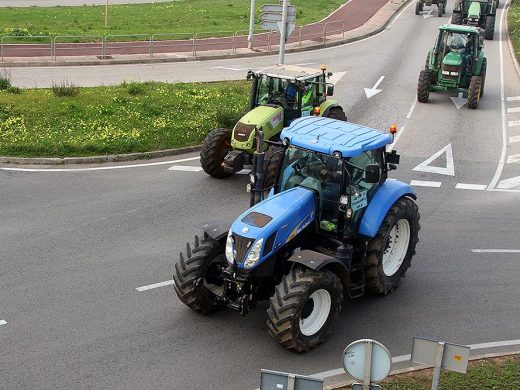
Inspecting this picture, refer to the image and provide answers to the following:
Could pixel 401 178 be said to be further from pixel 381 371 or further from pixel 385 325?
pixel 381 371

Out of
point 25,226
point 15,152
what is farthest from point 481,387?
point 15,152

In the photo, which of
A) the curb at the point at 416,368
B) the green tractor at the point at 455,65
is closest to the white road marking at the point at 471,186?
the green tractor at the point at 455,65

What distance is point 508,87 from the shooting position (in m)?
33.0

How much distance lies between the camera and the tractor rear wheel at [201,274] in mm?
12773

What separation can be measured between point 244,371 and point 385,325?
271cm

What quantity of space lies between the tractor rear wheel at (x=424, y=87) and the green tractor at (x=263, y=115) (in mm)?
8748

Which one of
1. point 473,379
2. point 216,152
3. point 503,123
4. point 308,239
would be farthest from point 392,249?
point 503,123

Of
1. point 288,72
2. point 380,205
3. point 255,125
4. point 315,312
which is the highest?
point 288,72

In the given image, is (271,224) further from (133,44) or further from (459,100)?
(133,44)

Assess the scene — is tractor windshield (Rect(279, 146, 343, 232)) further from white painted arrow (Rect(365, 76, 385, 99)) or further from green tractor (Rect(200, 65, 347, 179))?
white painted arrow (Rect(365, 76, 385, 99))

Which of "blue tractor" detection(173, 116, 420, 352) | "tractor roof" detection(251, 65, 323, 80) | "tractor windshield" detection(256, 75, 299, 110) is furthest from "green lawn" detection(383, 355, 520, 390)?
"tractor roof" detection(251, 65, 323, 80)

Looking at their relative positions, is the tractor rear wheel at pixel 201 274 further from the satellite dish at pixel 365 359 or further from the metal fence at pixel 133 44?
the metal fence at pixel 133 44

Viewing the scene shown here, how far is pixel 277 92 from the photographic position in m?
20.6

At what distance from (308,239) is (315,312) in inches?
51.4
